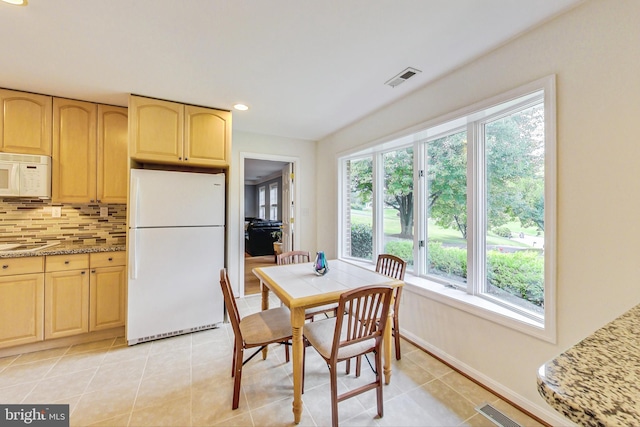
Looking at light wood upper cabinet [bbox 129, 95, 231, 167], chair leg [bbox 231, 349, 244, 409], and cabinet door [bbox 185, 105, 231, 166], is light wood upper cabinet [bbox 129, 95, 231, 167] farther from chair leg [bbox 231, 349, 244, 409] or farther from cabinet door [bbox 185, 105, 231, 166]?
chair leg [bbox 231, 349, 244, 409]

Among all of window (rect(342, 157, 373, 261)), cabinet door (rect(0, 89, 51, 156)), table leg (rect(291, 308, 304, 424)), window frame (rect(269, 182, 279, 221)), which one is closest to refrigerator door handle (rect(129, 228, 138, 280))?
cabinet door (rect(0, 89, 51, 156))

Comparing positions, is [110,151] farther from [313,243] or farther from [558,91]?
[558,91]

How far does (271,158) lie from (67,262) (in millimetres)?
2548

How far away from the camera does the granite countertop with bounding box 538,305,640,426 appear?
402 millimetres

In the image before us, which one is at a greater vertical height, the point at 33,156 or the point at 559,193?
the point at 33,156

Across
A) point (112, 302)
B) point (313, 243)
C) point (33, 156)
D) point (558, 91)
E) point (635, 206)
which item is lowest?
point (112, 302)

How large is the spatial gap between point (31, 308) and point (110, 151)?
1.59 meters

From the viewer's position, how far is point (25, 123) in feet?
7.84

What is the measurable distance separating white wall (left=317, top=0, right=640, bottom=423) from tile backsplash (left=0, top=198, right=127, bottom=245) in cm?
376

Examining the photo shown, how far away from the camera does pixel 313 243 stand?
4207 mm

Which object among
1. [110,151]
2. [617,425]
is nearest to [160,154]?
[110,151]

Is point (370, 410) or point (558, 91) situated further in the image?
point (370, 410)

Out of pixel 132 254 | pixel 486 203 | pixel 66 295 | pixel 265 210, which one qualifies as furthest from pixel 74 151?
pixel 265 210

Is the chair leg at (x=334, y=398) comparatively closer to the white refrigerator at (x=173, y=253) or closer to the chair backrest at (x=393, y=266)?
the chair backrest at (x=393, y=266)
